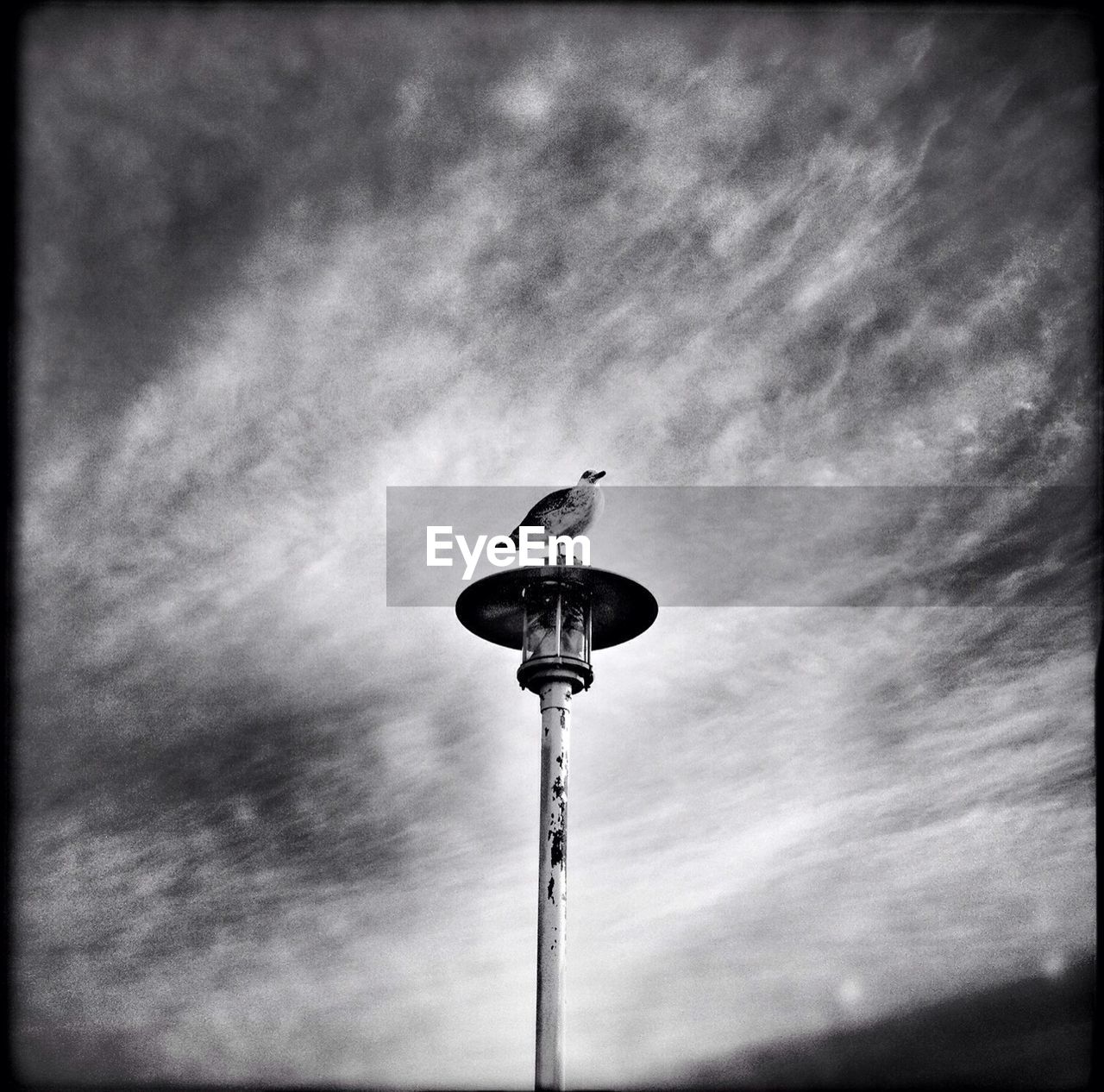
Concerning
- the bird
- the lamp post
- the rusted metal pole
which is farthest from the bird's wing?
the rusted metal pole

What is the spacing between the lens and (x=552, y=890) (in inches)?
343

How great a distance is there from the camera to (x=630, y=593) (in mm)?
10094

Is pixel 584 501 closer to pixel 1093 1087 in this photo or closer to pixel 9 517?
pixel 9 517

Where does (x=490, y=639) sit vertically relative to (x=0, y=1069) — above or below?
above

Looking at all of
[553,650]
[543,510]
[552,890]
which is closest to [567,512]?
[543,510]

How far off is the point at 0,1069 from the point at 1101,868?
7052 millimetres

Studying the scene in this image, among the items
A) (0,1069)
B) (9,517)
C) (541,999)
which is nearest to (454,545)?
(541,999)

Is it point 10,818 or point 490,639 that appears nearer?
point 10,818

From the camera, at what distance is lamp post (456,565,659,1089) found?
851cm

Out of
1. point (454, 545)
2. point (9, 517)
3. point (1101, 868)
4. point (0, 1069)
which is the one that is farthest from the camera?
point (454, 545)

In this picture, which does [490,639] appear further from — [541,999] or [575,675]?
[541,999]

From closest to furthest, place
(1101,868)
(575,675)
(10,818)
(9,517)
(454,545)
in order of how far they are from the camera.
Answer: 1. (1101,868)
2. (9,517)
3. (10,818)
4. (575,675)
5. (454,545)

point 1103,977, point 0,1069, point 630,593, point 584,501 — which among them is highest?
point 584,501

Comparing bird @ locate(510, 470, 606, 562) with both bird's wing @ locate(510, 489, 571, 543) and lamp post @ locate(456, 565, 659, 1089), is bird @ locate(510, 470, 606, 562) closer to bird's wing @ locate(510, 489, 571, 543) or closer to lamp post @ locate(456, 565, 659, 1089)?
bird's wing @ locate(510, 489, 571, 543)
